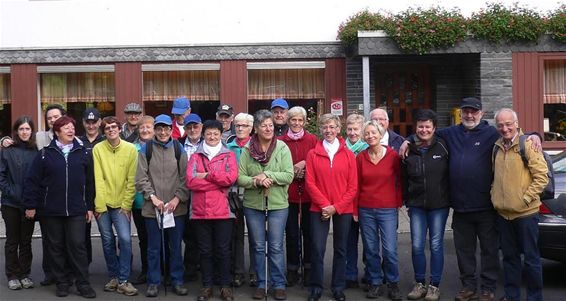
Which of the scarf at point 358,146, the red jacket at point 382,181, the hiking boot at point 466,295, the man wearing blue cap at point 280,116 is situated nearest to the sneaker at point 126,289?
the man wearing blue cap at point 280,116

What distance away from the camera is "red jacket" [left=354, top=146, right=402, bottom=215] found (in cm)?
720

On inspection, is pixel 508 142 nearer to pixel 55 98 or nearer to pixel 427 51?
pixel 427 51

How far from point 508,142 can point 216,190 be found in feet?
9.34

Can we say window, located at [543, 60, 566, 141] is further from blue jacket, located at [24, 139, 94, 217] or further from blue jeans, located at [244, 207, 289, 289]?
blue jacket, located at [24, 139, 94, 217]

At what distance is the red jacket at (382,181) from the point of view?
283 inches

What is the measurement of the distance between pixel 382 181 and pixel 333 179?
51 centimetres

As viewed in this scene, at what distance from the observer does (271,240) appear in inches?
287

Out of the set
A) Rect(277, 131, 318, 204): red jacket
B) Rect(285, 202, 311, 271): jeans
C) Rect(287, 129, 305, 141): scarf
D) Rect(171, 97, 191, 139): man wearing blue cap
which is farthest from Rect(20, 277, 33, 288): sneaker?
Rect(287, 129, 305, 141): scarf

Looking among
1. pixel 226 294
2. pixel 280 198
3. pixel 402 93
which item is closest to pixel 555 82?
pixel 402 93

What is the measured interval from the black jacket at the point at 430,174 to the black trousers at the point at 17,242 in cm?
407

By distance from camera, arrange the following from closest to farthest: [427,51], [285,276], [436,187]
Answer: [436,187] < [285,276] < [427,51]

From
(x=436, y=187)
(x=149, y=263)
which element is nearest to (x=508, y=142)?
(x=436, y=187)

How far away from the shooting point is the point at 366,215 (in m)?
7.30

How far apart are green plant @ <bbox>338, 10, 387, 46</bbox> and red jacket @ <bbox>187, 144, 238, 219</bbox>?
7013mm
